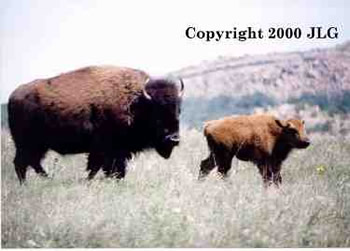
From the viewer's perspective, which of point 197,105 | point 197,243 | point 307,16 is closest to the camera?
point 197,243

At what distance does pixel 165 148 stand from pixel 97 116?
67cm

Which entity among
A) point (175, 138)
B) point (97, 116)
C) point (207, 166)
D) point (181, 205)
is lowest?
point (181, 205)

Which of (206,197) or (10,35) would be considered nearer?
(206,197)

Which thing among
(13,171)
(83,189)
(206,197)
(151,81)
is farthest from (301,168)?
(13,171)

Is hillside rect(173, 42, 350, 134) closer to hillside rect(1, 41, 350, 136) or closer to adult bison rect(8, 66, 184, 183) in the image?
hillside rect(1, 41, 350, 136)

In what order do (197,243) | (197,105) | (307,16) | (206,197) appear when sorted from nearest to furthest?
(197,243)
(206,197)
(307,16)
(197,105)

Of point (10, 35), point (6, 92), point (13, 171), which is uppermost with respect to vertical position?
point (10, 35)

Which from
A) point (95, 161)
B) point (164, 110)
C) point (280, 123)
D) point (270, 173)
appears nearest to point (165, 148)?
point (164, 110)

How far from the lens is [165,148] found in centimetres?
658

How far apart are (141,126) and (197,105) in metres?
0.87

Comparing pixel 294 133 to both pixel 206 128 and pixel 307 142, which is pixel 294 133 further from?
pixel 206 128

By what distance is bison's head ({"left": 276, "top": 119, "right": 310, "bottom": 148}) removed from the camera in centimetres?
664

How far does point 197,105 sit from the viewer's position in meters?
7.25

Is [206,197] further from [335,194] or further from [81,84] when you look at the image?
[81,84]
